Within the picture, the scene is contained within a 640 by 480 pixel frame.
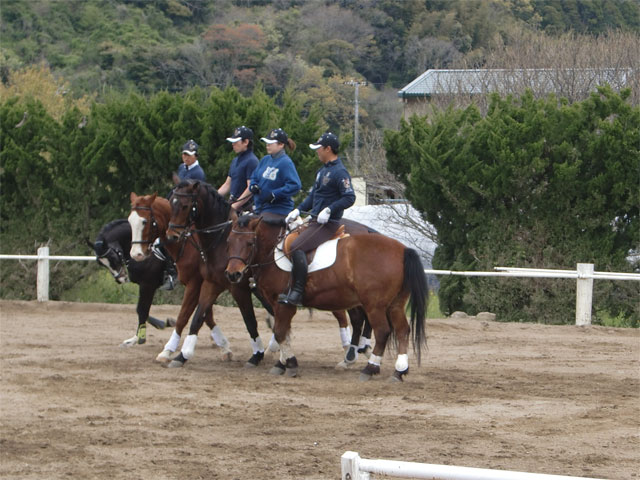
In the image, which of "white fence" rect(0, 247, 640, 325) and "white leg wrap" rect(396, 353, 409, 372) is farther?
"white fence" rect(0, 247, 640, 325)

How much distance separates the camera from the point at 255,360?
11.5 metres

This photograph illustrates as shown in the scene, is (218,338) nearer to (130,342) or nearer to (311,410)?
(130,342)

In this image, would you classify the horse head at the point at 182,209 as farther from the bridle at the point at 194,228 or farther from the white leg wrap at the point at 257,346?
the white leg wrap at the point at 257,346

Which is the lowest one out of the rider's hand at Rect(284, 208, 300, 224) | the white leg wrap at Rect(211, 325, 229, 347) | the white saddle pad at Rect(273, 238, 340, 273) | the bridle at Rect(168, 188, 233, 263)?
the white leg wrap at Rect(211, 325, 229, 347)

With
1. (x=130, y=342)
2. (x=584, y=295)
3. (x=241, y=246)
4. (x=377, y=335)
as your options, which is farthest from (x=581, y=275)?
(x=130, y=342)

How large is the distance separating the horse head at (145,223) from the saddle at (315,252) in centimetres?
164

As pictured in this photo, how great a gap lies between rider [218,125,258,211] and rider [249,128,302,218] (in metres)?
0.49

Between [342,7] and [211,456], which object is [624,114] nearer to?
[211,456]

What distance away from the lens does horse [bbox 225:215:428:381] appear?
1022cm

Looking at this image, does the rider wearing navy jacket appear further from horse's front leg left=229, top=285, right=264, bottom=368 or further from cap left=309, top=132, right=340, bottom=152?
cap left=309, top=132, right=340, bottom=152

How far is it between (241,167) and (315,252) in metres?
2.11

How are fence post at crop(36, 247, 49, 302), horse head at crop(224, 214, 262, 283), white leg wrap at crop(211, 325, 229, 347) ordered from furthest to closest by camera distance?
1. fence post at crop(36, 247, 49, 302)
2. white leg wrap at crop(211, 325, 229, 347)
3. horse head at crop(224, 214, 262, 283)

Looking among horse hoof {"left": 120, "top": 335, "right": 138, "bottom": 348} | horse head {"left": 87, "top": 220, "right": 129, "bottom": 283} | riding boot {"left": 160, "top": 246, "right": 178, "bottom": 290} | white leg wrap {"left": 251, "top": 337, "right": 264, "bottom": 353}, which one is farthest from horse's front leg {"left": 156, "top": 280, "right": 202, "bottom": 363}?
horse hoof {"left": 120, "top": 335, "right": 138, "bottom": 348}

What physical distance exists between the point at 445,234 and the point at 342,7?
171 feet
